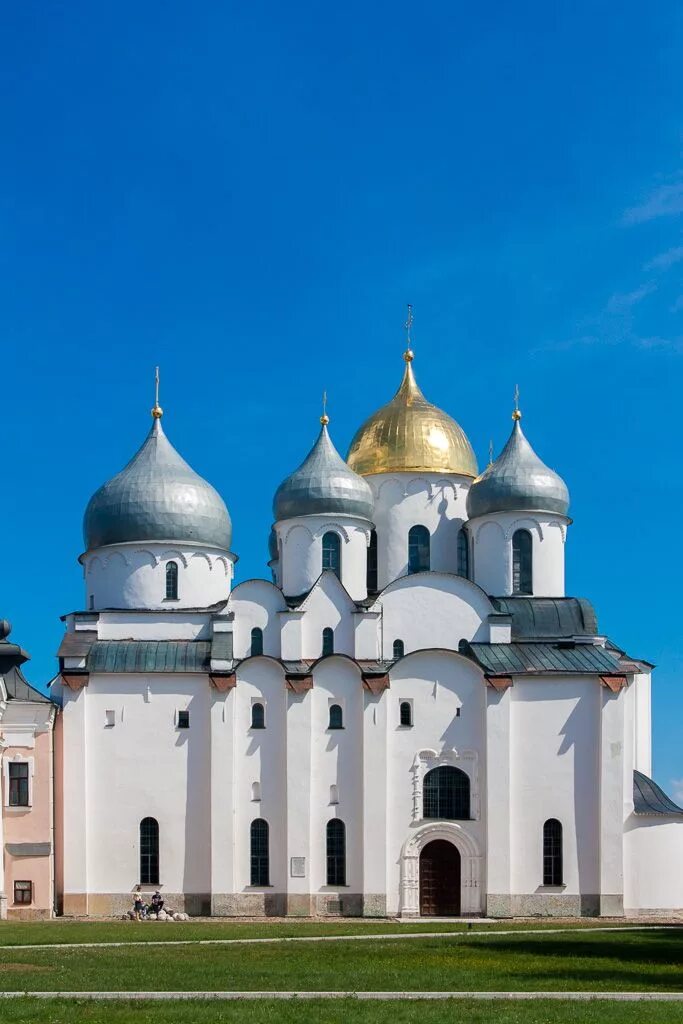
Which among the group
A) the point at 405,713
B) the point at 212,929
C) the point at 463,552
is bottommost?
the point at 212,929

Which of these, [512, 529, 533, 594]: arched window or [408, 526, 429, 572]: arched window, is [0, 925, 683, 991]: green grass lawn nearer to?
[512, 529, 533, 594]: arched window

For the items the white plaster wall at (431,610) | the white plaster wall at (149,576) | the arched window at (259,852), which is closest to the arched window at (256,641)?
the white plaster wall at (149,576)

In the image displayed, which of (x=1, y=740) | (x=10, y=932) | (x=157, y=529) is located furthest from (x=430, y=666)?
A: (x=10, y=932)

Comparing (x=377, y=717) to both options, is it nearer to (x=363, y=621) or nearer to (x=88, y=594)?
(x=363, y=621)

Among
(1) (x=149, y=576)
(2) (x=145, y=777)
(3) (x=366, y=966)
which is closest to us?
(3) (x=366, y=966)

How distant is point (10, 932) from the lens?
1353 inches

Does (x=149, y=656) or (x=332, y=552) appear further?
(x=332, y=552)

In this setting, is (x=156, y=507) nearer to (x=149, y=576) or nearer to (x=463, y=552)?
(x=149, y=576)

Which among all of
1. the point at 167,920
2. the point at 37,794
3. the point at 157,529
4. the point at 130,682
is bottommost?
the point at 167,920

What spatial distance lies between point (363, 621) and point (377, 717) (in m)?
3.02

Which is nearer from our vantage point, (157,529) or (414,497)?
(157,529)

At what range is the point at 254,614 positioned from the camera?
45844mm

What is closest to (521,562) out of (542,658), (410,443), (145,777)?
(542,658)

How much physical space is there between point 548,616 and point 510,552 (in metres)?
2.47
